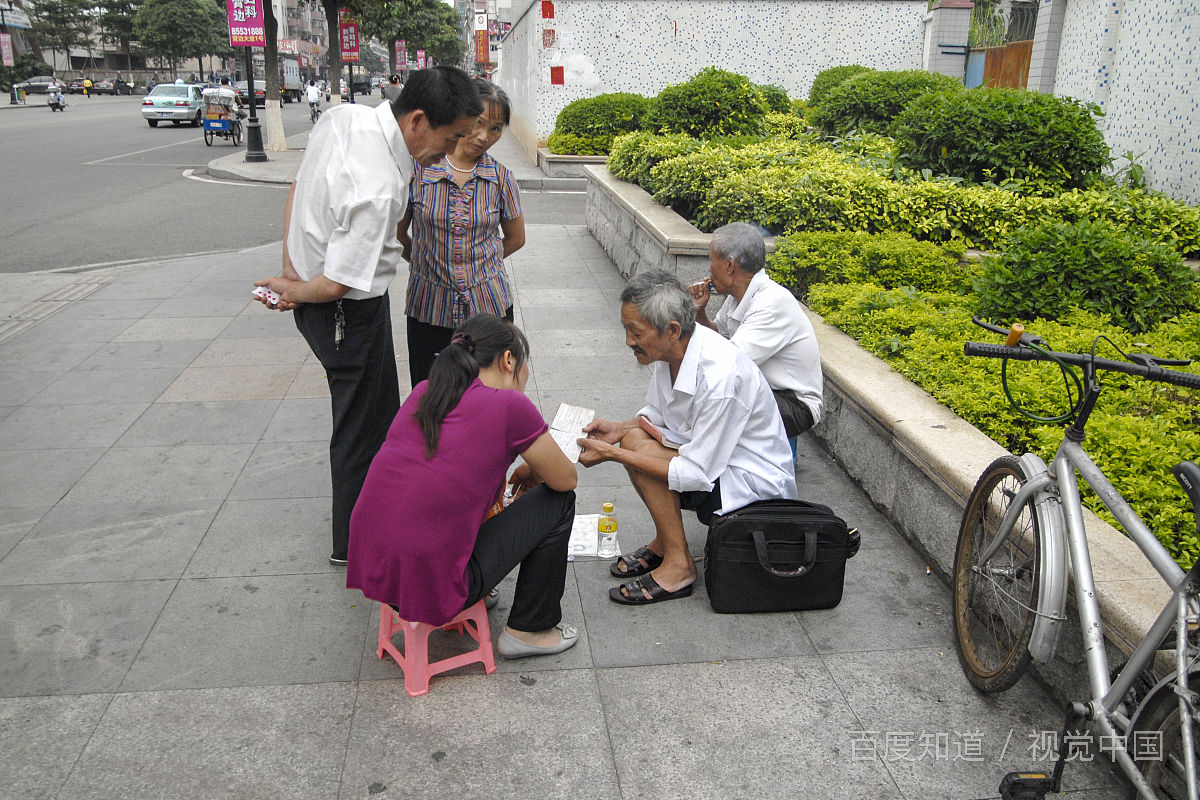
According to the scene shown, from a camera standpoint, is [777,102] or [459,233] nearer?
[459,233]

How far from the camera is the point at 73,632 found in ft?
10.4

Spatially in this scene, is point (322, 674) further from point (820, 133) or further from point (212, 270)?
point (820, 133)

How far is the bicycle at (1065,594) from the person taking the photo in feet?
6.71

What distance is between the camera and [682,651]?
3.14 meters

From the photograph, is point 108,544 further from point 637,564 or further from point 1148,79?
point 1148,79

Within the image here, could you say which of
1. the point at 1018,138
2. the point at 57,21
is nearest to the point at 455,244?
the point at 1018,138

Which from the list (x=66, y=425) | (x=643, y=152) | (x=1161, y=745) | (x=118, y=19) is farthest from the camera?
(x=118, y=19)

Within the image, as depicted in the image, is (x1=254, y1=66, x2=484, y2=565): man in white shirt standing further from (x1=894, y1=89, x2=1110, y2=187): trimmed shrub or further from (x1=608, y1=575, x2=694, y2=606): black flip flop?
(x1=894, y1=89, x2=1110, y2=187): trimmed shrub

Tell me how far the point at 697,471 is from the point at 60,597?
2.44 meters

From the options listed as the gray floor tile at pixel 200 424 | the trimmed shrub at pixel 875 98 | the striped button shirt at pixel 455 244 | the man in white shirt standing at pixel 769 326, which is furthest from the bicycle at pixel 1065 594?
the trimmed shrub at pixel 875 98

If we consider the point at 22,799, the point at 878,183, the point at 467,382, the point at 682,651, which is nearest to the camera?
the point at 22,799

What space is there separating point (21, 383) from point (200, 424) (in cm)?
156

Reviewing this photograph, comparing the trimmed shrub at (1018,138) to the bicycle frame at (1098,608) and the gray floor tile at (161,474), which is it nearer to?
the bicycle frame at (1098,608)

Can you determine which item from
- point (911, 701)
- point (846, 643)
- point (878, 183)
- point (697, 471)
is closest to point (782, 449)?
point (697, 471)
